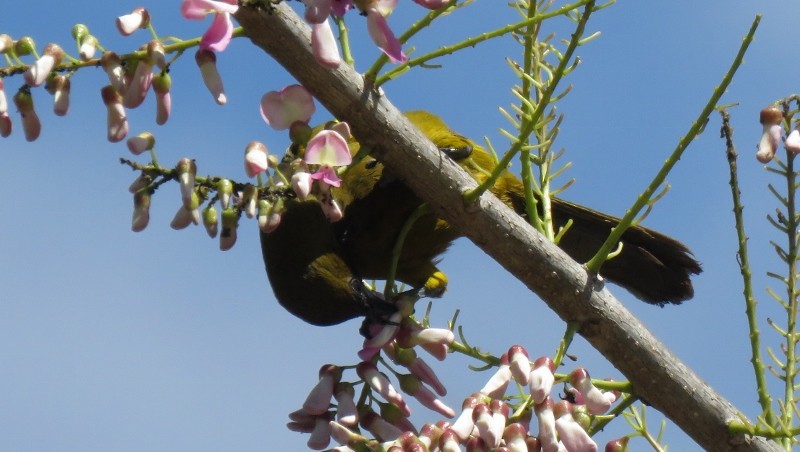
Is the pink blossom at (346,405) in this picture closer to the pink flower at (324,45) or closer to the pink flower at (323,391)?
the pink flower at (323,391)

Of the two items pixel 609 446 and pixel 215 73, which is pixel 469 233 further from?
pixel 215 73

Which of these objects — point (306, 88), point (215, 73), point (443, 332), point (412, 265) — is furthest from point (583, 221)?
point (215, 73)

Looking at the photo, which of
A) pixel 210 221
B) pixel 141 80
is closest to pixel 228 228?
pixel 210 221

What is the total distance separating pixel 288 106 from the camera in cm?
191

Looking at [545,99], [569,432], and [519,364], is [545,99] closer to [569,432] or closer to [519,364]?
[519,364]

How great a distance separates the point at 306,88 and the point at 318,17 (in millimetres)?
392

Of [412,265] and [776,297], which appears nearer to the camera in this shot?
[776,297]

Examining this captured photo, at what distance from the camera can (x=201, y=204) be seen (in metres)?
1.74

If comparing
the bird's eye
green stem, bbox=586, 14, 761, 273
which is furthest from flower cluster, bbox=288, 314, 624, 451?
the bird's eye

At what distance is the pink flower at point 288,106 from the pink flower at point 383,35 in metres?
0.26

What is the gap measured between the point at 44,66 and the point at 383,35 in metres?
0.53

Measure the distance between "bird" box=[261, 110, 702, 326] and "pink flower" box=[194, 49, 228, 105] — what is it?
130 centimetres

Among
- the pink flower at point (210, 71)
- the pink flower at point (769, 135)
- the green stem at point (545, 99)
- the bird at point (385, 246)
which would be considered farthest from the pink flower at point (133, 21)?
the bird at point (385, 246)

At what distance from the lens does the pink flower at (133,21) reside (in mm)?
1685
